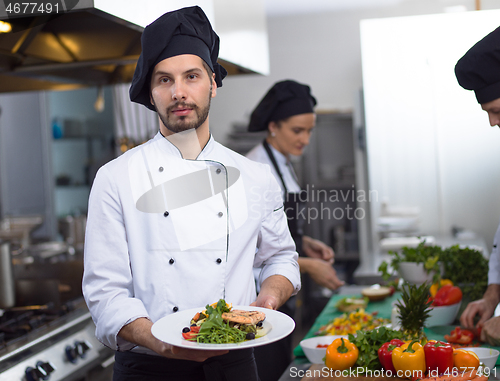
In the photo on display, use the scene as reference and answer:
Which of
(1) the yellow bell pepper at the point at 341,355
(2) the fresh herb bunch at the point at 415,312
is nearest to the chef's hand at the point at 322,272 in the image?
(2) the fresh herb bunch at the point at 415,312

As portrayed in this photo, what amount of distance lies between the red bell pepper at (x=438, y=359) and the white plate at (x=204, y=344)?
1.48 ft

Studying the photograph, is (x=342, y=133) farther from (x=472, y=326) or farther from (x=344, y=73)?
(x=472, y=326)

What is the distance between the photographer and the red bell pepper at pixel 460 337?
1.48 metres

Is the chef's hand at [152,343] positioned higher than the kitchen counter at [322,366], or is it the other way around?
the chef's hand at [152,343]

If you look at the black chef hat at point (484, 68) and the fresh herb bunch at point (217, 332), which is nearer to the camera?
the fresh herb bunch at point (217, 332)

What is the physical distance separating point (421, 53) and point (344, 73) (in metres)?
1.14

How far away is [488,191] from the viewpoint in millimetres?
3488

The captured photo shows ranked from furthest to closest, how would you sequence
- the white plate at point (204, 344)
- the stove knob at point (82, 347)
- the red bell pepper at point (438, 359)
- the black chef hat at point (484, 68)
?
the stove knob at point (82, 347) < the black chef hat at point (484, 68) < the red bell pepper at point (438, 359) < the white plate at point (204, 344)

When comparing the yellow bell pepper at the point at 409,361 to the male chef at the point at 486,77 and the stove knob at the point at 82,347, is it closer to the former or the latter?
the male chef at the point at 486,77

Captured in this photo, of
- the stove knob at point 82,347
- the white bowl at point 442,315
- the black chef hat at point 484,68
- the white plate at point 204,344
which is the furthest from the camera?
the stove knob at point 82,347

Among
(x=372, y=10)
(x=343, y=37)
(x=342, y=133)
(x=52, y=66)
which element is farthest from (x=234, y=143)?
(x=52, y=66)

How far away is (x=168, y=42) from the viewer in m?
1.11

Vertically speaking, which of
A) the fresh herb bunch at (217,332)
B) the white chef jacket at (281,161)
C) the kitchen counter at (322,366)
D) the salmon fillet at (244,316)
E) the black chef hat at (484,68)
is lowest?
the kitchen counter at (322,366)

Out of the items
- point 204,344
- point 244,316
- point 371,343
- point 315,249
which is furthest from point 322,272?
point 204,344
